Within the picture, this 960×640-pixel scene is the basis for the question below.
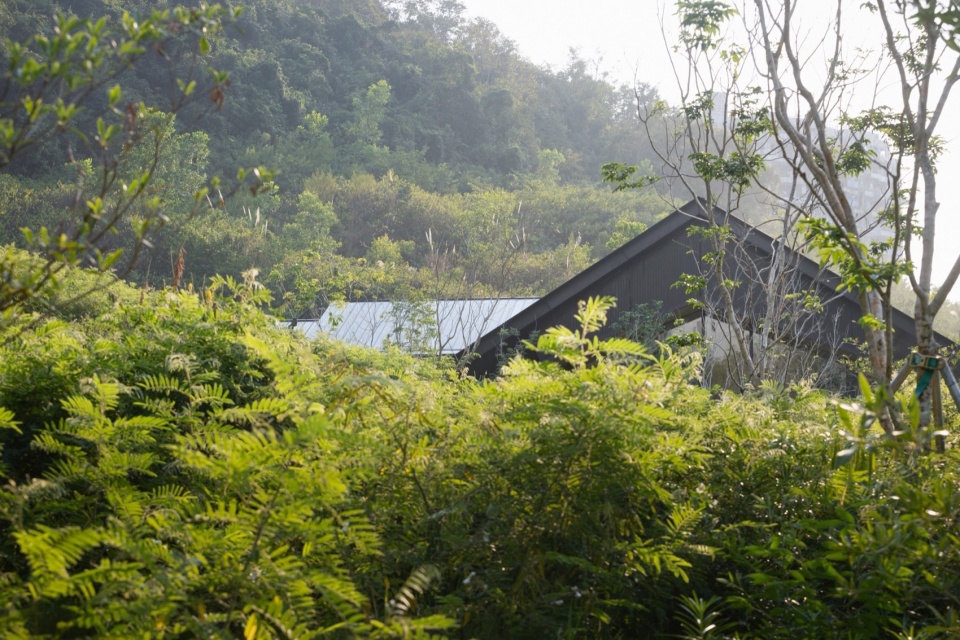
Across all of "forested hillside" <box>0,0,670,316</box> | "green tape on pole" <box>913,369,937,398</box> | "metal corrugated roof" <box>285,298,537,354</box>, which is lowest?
"metal corrugated roof" <box>285,298,537,354</box>

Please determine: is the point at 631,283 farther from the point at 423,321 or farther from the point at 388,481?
the point at 388,481

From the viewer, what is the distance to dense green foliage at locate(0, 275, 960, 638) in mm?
1780

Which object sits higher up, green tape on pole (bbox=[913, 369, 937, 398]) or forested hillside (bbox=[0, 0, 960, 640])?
green tape on pole (bbox=[913, 369, 937, 398])

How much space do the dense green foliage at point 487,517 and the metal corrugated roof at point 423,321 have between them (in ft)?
41.3

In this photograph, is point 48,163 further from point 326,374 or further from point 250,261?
point 326,374

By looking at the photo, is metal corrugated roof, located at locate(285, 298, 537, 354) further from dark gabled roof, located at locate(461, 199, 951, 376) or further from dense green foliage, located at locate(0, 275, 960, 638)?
dense green foliage, located at locate(0, 275, 960, 638)

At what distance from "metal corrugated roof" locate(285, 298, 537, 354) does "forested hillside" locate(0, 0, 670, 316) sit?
12.5 ft

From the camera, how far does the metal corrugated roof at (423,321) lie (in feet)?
52.2

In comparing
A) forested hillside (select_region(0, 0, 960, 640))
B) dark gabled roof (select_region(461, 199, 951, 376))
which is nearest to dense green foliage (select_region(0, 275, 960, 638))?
forested hillside (select_region(0, 0, 960, 640))

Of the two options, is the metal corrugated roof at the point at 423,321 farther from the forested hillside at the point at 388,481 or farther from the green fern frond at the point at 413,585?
the green fern frond at the point at 413,585

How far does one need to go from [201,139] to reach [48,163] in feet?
22.2

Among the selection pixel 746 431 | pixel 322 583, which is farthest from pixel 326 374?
pixel 746 431

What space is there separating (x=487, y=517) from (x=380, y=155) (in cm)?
5166

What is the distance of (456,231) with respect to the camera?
44875mm
